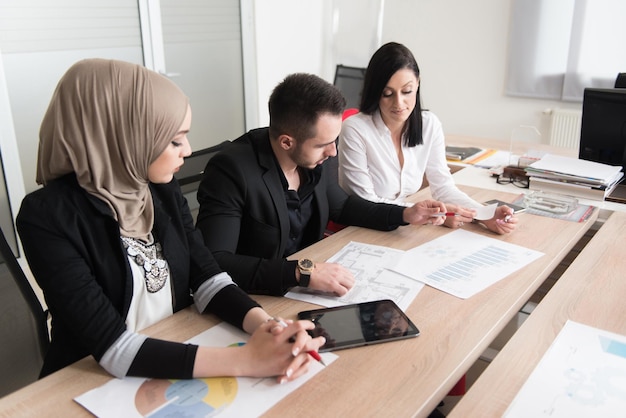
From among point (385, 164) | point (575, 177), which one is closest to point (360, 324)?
point (385, 164)

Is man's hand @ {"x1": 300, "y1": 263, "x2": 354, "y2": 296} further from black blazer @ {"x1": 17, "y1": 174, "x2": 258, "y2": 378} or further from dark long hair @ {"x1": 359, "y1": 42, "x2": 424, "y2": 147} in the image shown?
dark long hair @ {"x1": 359, "y1": 42, "x2": 424, "y2": 147}

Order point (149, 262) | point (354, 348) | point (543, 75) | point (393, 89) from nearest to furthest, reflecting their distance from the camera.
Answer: point (354, 348), point (149, 262), point (393, 89), point (543, 75)

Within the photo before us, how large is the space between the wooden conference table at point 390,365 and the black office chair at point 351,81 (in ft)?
9.18

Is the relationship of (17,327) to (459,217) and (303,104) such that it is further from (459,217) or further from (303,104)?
(459,217)

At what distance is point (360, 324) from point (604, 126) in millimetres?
1607

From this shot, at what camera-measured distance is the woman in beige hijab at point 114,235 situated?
1.01 meters

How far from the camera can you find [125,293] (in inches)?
44.3

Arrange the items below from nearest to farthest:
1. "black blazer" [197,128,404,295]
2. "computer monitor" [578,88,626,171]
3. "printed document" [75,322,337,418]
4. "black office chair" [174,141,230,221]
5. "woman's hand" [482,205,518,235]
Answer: "printed document" [75,322,337,418] → "black blazer" [197,128,404,295] → "woman's hand" [482,205,518,235] → "black office chair" [174,141,230,221] → "computer monitor" [578,88,626,171]

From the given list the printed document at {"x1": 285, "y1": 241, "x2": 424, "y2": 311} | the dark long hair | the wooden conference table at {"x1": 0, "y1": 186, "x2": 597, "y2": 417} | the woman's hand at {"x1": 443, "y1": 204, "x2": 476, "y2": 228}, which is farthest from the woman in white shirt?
the wooden conference table at {"x1": 0, "y1": 186, "x2": 597, "y2": 417}

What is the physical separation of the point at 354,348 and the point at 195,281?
0.42 meters

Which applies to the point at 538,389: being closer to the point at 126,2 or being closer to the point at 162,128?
the point at 162,128

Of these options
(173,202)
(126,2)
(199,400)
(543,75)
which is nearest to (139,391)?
(199,400)

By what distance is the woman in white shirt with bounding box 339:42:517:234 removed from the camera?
2037mm

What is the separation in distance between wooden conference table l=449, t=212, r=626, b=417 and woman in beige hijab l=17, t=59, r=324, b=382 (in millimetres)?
328
